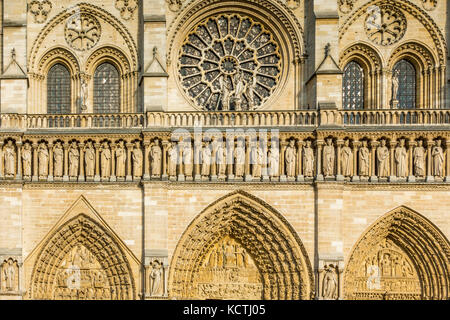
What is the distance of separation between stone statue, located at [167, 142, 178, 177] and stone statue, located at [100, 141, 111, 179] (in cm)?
166

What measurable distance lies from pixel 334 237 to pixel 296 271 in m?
1.44

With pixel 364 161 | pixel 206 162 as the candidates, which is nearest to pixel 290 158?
pixel 364 161

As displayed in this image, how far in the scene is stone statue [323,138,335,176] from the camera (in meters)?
15.4

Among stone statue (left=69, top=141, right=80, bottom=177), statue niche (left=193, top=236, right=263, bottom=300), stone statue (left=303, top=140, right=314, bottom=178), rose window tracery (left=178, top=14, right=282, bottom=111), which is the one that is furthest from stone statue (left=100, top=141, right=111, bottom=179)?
stone statue (left=303, top=140, right=314, bottom=178)

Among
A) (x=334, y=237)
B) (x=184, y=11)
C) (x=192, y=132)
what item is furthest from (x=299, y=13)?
(x=334, y=237)

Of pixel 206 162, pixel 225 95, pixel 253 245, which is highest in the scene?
pixel 225 95

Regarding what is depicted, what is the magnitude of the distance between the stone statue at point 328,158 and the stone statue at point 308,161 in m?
0.35

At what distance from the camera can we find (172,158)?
15789 mm

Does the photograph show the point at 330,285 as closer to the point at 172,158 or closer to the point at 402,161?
the point at 402,161

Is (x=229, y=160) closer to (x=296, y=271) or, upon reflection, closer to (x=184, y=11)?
(x=296, y=271)

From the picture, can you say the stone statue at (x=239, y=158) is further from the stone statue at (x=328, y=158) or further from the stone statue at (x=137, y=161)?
the stone statue at (x=137, y=161)

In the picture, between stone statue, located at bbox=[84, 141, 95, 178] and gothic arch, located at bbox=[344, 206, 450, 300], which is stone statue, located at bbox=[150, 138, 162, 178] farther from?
gothic arch, located at bbox=[344, 206, 450, 300]

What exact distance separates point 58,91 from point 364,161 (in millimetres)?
9153

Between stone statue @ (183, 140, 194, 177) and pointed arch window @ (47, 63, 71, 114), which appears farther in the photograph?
pointed arch window @ (47, 63, 71, 114)
